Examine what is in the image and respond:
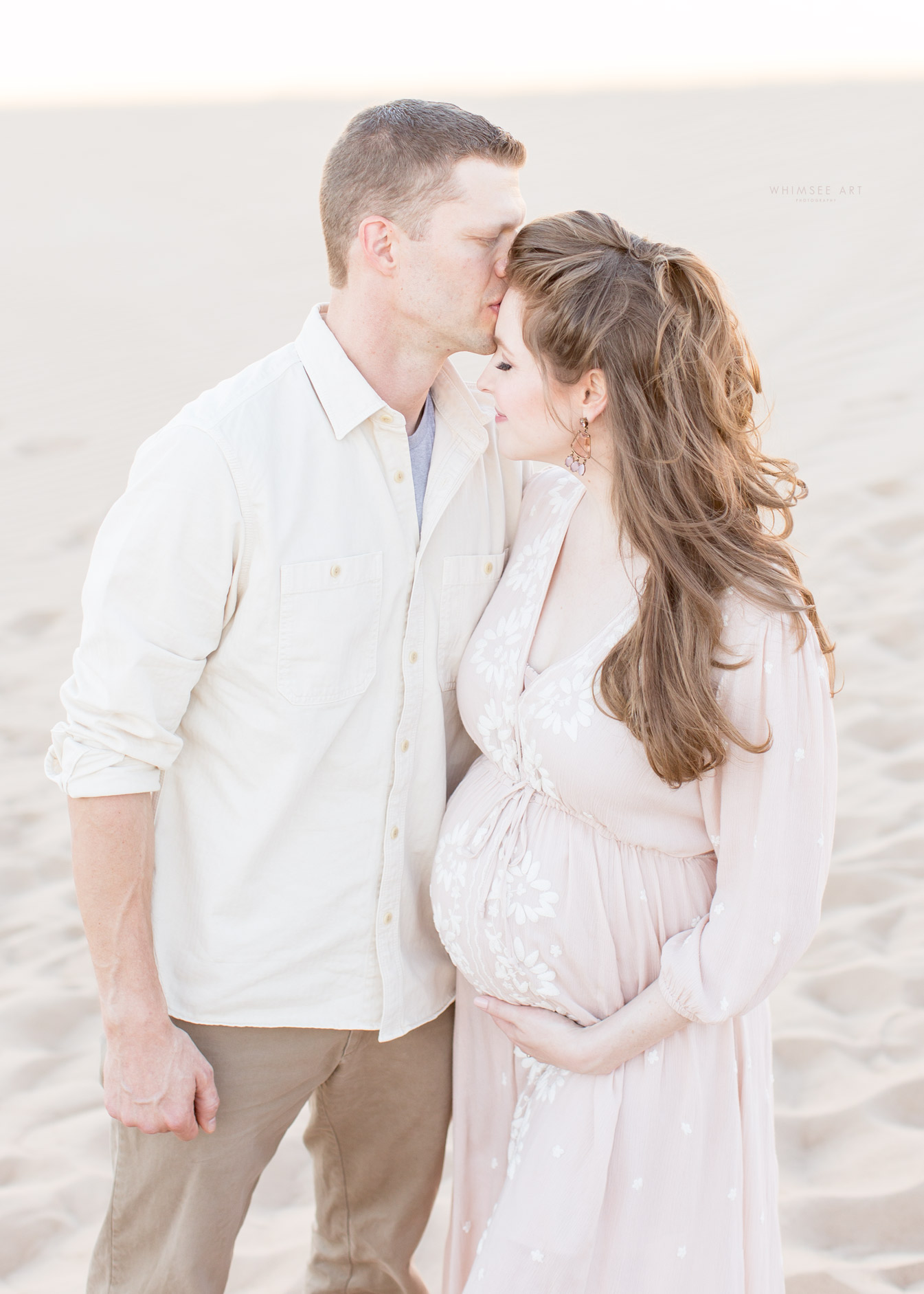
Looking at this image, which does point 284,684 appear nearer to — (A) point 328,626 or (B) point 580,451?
(A) point 328,626

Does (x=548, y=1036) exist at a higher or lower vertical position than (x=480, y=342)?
lower

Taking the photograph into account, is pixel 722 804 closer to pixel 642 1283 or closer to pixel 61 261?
pixel 642 1283

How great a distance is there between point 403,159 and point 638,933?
4.73 ft

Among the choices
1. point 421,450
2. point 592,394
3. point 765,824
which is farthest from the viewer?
point 421,450

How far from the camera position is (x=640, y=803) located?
6.59 feet

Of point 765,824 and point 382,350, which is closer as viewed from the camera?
point 765,824

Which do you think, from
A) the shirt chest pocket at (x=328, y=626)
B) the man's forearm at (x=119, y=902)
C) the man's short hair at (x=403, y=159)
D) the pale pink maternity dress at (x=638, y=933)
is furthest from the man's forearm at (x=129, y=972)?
the man's short hair at (x=403, y=159)

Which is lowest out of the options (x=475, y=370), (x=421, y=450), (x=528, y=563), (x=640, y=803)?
(x=475, y=370)

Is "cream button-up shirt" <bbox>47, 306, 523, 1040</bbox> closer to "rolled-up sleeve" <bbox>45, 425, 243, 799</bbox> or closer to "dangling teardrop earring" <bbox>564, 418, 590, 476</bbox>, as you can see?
"rolled-up sleeve" <bbox>45, 425, 243, 799</bbox>

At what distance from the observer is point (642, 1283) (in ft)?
6.51

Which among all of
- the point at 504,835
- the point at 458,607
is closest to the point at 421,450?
the point at 458,607

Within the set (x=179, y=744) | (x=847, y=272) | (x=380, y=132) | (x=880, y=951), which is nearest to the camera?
(x=179, y=744)

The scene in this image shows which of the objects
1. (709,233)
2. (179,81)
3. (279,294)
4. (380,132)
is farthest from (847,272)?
(179,81)

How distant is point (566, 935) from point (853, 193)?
11212mm
